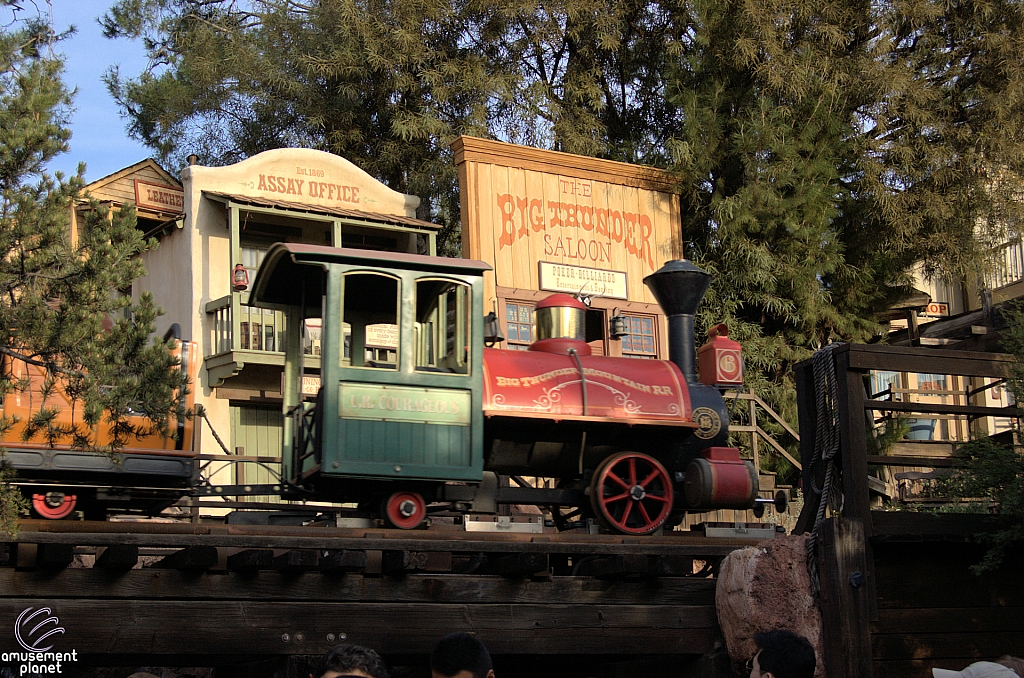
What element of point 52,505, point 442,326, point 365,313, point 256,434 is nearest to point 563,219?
point 256,434

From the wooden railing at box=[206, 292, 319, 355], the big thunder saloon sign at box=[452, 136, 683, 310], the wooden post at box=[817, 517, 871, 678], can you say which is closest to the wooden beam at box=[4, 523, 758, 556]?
the wooden post at box=[817, 517, 871, 678]

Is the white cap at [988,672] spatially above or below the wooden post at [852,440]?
below

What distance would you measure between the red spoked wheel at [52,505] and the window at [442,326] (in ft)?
10.3

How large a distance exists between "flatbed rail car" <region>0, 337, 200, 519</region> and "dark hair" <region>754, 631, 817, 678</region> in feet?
19.3

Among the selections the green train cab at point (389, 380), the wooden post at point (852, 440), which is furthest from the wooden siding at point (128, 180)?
the wooden post at point (852, 440)

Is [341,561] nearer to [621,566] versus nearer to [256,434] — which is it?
[621,566]

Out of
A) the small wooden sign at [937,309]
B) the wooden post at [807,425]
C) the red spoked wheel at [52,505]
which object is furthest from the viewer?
the small wooden sign at [937,309]

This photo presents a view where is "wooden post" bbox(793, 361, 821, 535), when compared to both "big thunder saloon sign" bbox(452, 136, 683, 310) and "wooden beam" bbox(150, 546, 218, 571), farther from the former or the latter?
"big thunder saloon sign" bbox(452, 136, 683, 310)

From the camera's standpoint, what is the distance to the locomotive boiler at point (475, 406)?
853 cm

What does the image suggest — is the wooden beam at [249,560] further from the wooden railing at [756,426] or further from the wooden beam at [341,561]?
the wooden railing at [756,426]

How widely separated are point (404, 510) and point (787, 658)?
4796 mm

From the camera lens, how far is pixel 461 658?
415cm

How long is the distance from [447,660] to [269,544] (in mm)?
2855

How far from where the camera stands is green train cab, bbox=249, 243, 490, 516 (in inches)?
331
